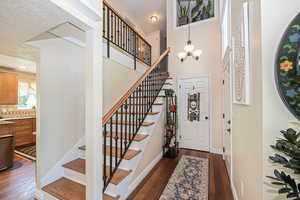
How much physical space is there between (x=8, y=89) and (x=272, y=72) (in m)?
5.80

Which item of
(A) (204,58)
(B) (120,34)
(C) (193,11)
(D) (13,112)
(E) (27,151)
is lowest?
(E) (27,151)

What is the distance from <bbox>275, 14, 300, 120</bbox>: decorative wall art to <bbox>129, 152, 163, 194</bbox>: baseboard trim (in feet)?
6.80

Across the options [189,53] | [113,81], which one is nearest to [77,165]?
[113,81]

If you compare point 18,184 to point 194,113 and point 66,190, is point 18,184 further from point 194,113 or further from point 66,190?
point 194,113

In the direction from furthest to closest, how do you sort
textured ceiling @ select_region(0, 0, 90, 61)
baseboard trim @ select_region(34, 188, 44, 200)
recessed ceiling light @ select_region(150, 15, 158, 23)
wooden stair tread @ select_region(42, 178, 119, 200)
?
recessed ceiling light @ select_region(150, 15, 158, 23) < baseboard trim @ select_region(34, 188, 44, 200) < wooden stair tread @ select_region(42, 178, 119, 200) < textured ceiling @ select_region(0, 0, 90, 61)

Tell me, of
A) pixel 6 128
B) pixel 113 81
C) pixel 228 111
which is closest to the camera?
pixel 228 111

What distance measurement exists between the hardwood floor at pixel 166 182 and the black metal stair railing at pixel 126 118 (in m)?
0.59

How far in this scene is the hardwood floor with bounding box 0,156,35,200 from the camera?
197 centimetres

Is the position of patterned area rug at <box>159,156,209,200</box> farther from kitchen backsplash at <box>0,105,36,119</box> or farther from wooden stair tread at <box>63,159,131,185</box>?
kitchen backsplash at <box>0,105,36,119</box>

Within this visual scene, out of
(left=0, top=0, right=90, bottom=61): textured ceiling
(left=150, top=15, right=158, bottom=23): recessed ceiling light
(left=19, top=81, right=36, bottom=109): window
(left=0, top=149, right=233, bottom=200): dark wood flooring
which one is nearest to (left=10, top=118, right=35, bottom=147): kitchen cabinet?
(left=19, top=81, right=36, bottom=109): window

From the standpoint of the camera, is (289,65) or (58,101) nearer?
(289,65)

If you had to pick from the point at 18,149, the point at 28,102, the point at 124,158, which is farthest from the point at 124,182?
the point at 28,102

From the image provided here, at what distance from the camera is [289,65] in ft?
2.69

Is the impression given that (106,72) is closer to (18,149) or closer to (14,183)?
(14,183)
